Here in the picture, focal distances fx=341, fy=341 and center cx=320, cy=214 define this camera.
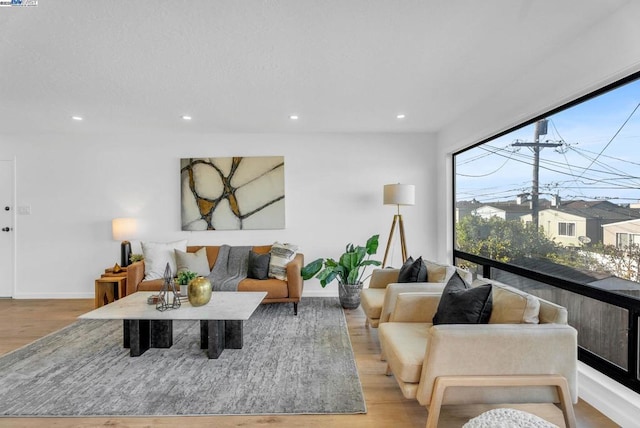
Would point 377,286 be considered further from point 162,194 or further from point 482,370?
point 162,194

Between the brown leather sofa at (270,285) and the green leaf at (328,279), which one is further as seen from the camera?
the green leaf at (328,279)

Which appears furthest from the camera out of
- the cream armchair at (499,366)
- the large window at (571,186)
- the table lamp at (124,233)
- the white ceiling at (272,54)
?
the table lamp at (124,233)

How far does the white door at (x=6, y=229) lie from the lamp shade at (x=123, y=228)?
1727 mm

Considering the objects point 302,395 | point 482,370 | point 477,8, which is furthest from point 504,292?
point 477,8

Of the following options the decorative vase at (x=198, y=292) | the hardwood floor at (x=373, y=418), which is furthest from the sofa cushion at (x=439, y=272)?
the decorative vase at (x=198, y=292)

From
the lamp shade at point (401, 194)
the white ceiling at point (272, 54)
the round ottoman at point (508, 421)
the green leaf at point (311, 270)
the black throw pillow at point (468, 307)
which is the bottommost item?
the round ottoman at point (508, 421)

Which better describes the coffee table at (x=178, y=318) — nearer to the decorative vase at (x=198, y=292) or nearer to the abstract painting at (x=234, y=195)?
the decorative vase at (x=198, y=292)

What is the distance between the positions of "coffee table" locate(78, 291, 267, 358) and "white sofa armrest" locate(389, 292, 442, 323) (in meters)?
1.20

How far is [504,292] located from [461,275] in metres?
0.59

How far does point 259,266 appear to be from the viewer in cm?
423

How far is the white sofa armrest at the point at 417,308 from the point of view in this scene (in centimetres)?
257

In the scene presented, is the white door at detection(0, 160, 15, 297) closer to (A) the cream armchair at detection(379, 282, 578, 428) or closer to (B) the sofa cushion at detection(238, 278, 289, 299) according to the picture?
(B) the sofa cushion at detection(238, 278, 289, 299)

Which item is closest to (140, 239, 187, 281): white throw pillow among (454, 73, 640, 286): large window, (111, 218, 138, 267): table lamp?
(111, 218, 138, 267): table lamp

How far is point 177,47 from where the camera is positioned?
2438mm
